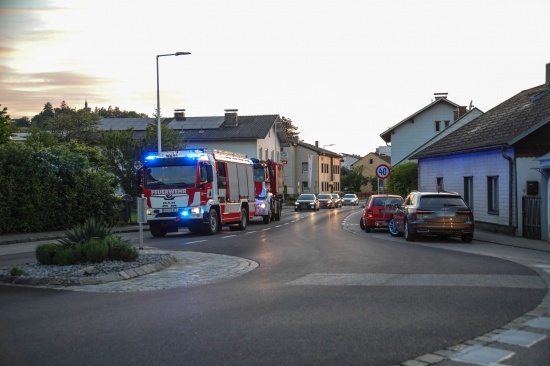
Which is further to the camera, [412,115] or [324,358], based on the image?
[412,115]

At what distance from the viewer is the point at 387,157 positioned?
13825 cm

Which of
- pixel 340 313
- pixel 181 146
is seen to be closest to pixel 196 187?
pixel 340 313

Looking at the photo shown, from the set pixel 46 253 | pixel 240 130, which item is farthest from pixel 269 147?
→ pixel 46 253

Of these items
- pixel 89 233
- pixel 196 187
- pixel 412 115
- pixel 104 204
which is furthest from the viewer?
pixel 412 115

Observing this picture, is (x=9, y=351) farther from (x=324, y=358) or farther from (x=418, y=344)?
(x=418, y=344)

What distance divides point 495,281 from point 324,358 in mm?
5912

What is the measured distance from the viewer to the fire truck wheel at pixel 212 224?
76.8ft

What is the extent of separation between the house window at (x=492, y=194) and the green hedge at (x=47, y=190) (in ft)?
55.6

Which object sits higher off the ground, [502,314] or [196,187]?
[196,187]

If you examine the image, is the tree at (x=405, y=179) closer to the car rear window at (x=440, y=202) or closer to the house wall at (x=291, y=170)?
the car rear window at (x=440, y=202)

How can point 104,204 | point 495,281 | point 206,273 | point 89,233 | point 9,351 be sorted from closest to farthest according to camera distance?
1. point 9,351
2. point 495,281
3. point 206,273
4. point 89,233
5. point 104,204

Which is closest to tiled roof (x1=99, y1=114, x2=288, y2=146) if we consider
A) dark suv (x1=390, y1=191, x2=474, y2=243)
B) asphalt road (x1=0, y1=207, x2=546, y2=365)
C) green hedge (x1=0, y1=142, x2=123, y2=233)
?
green hedge (x1=0, y1=142, x2=123, y2=233)

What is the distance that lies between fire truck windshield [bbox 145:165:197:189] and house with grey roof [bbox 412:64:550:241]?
36.6 ft

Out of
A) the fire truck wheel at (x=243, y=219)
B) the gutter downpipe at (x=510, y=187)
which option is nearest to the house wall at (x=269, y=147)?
the fire truck wheel at (x=243, y=219)
